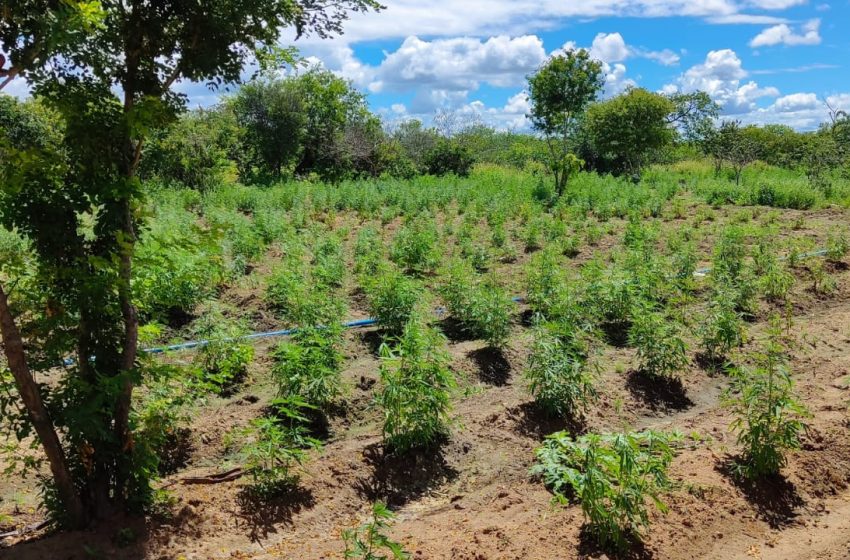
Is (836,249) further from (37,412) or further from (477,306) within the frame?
(37,412)

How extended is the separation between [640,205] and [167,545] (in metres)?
13.4

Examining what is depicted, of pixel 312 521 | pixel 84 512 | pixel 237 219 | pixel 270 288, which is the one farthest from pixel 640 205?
pixel 84 512

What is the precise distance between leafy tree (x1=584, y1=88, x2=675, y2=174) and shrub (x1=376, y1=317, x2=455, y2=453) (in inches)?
759

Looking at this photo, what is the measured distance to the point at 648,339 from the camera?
6004 mm

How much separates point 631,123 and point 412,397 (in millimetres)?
19625

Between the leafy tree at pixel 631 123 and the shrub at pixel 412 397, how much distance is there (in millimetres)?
19277

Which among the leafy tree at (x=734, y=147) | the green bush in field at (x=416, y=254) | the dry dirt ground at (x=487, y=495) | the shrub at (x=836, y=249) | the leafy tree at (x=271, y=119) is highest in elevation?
the leafy tree at (x=271, y=119)

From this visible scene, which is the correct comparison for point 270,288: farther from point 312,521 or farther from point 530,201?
point 530,201

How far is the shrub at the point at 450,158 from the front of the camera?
85.2 feet

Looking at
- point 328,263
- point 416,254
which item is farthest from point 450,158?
point 328,263

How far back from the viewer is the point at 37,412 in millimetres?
3273

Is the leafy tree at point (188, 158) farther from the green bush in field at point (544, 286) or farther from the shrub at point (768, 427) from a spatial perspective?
the shrub at point (768, 427)

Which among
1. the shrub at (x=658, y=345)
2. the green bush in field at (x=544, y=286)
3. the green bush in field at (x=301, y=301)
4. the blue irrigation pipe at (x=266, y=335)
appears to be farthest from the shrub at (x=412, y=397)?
the shrub at (x=658, y=345)

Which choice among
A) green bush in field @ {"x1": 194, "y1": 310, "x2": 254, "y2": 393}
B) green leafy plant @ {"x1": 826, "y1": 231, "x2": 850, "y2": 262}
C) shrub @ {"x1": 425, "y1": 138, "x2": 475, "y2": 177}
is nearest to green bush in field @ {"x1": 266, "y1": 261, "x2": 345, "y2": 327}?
green bush in field @ {"x1": 194, "y1": 310, "x2": 254, "y2": 393}
